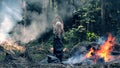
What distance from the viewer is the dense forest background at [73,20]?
29875 mm

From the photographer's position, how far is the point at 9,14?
31.3 meters

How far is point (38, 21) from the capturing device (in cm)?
3362

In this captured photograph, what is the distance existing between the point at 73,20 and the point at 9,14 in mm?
6435

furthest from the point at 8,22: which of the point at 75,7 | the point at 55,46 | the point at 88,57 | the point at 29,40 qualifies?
the point at 88,57

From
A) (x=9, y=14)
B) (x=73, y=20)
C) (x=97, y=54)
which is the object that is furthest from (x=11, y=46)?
(x=73, y=20)

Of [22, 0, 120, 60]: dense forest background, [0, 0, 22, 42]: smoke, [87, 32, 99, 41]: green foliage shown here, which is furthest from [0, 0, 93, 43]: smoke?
[87, 32, 99, 41]: green foliage

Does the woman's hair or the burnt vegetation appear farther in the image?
the burnt vegetation

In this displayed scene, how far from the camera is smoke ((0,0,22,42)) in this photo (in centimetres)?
3045

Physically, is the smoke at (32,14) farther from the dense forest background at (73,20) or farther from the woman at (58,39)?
the woman at (58,39)

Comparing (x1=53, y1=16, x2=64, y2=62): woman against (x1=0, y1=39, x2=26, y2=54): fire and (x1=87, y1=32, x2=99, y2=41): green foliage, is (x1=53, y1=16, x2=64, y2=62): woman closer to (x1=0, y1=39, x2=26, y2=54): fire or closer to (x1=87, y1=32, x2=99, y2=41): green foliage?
(x1=0, y1=39, x2=26, y2=54): fire

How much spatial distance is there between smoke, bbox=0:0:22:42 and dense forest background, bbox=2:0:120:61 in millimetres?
861

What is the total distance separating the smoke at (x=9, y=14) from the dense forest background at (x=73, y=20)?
86 cm

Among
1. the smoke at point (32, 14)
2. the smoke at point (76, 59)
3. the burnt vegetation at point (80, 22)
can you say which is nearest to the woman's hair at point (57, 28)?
the smoke at point (76, 59)

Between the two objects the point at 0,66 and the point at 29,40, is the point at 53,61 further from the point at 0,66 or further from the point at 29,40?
the point at 29,40
